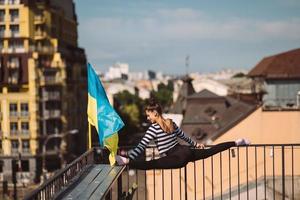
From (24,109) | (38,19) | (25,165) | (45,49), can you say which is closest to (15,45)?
(45,49)

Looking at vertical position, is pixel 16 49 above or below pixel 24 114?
above

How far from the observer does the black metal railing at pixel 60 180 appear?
174 inches

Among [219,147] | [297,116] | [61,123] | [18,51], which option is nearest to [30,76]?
[18,51]

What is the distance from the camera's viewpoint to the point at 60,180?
566 centimetres

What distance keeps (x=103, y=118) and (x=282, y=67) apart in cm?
3061

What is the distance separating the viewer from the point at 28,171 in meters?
47.5

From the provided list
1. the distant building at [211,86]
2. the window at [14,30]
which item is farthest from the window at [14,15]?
the distant building at [211,86]

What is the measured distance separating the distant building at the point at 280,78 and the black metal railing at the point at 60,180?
26.3m

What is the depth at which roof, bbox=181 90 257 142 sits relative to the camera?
1155 inches

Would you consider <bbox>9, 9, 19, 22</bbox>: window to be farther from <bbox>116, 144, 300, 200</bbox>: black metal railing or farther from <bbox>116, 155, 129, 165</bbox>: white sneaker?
<bbox>116, 155, 129, 165</bbox>: white sneaker

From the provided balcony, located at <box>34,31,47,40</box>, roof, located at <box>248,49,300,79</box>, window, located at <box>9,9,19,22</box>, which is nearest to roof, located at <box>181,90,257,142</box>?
roof, located at <box>248,49,300,79</box>

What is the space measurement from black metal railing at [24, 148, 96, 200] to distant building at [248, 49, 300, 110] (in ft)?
86.1

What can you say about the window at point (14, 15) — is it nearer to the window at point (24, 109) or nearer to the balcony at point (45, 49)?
the balcony at point (45, 49)

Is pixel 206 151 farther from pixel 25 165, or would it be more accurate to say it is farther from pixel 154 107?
pixel 25 165
